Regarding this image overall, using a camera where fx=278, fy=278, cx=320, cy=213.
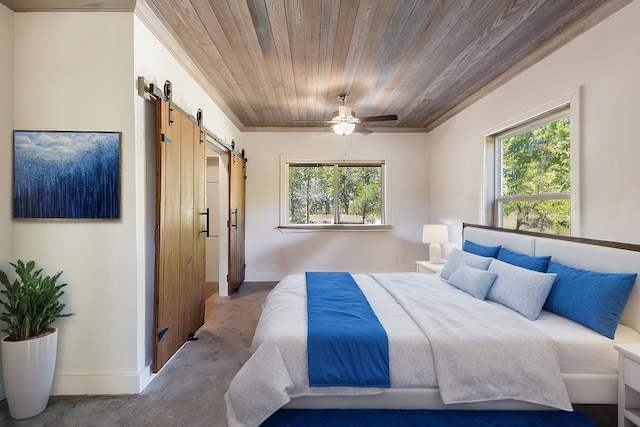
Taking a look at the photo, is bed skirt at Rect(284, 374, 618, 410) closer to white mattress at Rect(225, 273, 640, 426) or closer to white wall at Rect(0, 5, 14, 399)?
white mattress at Rect(225, 273, 640, 426)

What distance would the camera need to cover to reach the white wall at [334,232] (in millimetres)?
4766

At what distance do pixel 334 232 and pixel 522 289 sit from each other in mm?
3117

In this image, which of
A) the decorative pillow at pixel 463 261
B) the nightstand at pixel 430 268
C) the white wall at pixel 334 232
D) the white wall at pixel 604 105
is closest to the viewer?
the white wall at pixel 604 105

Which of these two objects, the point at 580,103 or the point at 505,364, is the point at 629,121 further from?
the point at 505,364

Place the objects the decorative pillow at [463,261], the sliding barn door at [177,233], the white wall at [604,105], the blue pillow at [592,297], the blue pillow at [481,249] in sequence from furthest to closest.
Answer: the blue pillow at [481,249] < the decorative pillow at [463,261] < the sliding barn door at [177,233] < the white wall at [604,105] < the blue pillow at [592,297]

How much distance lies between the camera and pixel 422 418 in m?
1.54

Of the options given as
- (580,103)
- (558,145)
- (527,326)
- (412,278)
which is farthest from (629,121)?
(412,278)

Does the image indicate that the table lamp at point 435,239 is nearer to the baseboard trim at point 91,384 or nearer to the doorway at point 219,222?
the doorway at point 219,222

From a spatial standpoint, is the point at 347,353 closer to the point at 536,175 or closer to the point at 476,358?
the point at 476,358

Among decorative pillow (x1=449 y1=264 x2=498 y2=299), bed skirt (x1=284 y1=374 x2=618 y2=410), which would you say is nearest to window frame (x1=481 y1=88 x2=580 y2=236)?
decorative pillow (x1=449 y1=264 x2=498 y2=299)

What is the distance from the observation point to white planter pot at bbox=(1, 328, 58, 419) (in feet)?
5.34

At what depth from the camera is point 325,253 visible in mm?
4793

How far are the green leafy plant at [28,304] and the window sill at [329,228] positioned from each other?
3175 mm

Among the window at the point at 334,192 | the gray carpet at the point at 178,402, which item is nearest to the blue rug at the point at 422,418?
the gray carpet at the point at 178,402
